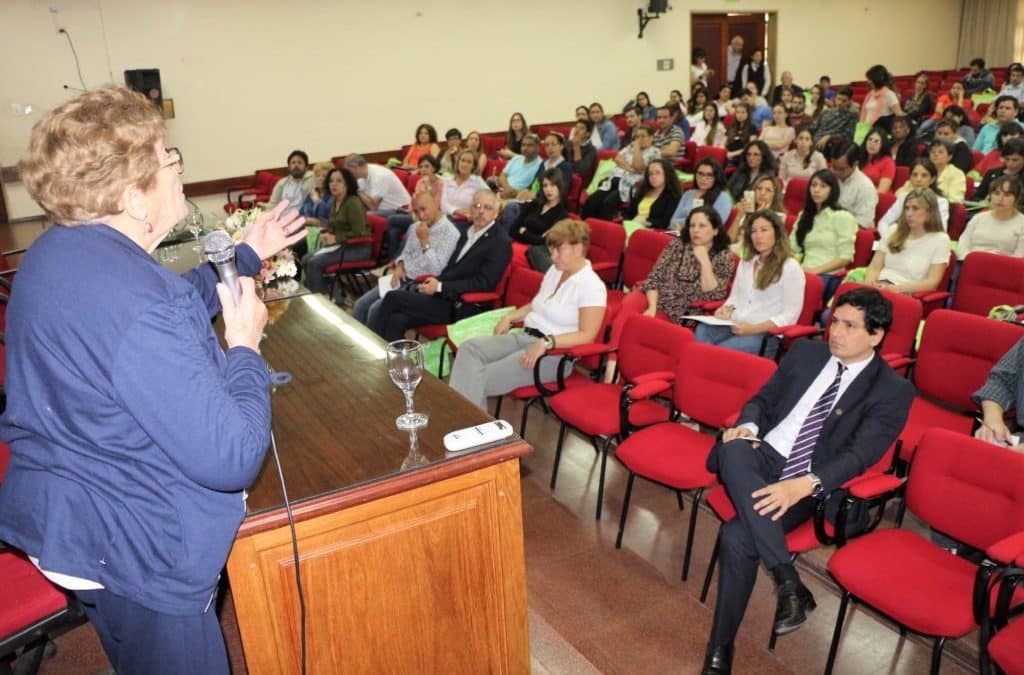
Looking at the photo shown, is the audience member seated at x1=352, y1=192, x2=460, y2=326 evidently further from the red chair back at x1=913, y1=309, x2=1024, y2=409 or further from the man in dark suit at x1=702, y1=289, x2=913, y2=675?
the red chair back at x1=913, y1=309, x2=1024, y2=409

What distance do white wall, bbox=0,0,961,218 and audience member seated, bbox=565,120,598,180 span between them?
3.41 meters

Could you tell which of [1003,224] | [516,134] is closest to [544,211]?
[1003,224]

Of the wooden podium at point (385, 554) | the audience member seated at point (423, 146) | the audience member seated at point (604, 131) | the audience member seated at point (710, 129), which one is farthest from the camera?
the audience member seated at point (604, 131)

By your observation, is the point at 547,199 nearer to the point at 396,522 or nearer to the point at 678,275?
the point at 678,275

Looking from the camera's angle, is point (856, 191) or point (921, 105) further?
point (921, 105)

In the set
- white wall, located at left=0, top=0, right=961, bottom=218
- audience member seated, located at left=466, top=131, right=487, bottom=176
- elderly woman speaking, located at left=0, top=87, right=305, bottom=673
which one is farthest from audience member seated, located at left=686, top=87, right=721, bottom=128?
elderly woman speaking, located at left=0, top=87, right=305, bottom=673

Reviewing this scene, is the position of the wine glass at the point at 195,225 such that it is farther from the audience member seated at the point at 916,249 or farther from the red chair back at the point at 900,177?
the red chair back at the point at 900,177

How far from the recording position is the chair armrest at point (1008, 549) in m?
2.07

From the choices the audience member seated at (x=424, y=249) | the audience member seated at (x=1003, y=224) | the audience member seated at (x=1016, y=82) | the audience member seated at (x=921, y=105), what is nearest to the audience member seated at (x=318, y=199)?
the audience member seated at (x=424, y=249)

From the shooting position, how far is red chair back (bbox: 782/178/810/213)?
673 cm

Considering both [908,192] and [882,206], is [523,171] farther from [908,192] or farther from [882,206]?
[908,192]

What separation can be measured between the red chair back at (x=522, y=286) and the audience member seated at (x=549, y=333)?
285 mm

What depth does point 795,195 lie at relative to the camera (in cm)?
677

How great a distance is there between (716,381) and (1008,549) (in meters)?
1.26
